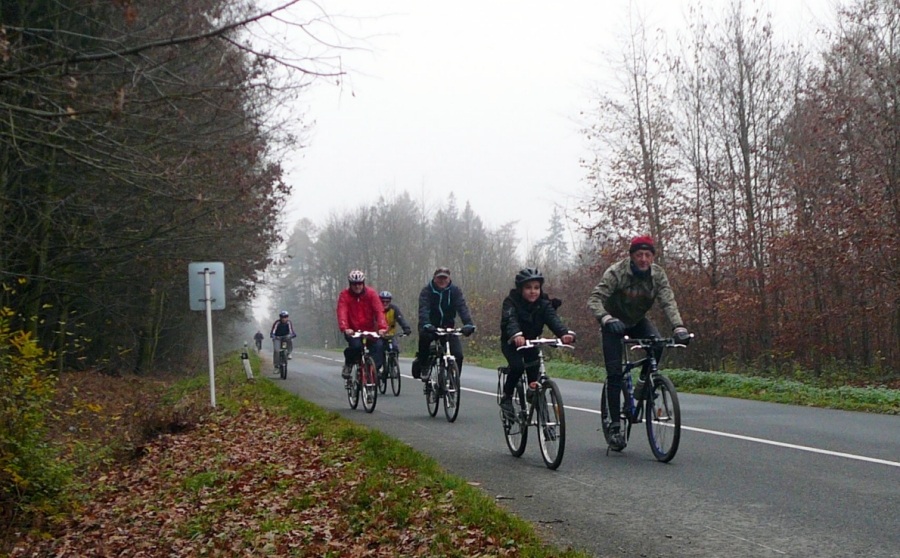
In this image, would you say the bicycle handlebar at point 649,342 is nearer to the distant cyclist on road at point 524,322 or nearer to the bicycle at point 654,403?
the bicycle at point 654,403

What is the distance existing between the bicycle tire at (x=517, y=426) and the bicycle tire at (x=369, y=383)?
16.0 feet

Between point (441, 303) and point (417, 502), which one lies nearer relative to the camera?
point (417, 502)

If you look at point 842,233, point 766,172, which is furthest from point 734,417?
point 766,172

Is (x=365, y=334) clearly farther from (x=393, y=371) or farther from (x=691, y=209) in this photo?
(x=691, y=209)

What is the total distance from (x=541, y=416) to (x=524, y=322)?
101 centimetres

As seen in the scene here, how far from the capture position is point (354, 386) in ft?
47.3

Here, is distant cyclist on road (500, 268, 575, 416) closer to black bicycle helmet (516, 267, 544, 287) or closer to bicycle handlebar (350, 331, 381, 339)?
black bicycle helmet (516, 267, 544, 287)

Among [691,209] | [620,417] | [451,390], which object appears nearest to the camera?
[620,417]

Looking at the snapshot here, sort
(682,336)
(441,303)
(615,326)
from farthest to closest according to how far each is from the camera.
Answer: (441,303) → (615,326) → (682,336)

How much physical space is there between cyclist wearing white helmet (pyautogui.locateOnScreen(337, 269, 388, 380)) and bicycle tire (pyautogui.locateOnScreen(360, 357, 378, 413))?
8.6 inches

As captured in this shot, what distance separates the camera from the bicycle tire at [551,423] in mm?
7898

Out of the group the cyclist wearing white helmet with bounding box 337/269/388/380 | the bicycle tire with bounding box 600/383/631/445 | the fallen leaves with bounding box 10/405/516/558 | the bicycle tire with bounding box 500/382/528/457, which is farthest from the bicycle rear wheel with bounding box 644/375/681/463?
the cyclist wearing white helmet with bounding box 337/269/388/380

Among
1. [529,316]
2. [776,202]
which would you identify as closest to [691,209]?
[776,202]

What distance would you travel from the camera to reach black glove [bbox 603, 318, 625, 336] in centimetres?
793
